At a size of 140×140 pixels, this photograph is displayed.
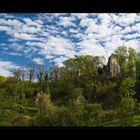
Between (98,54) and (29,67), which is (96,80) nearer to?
(98,54)

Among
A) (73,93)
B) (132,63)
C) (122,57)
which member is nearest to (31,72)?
(73,93)

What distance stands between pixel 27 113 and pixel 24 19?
1.08m

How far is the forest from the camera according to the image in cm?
336

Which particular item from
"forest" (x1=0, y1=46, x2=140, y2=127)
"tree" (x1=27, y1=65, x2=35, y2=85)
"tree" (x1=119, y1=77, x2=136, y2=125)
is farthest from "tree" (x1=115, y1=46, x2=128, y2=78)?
"tree" (x1=27, y1=65, x2=35, y2=85)

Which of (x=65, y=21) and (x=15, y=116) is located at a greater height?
(x=65, y=21)

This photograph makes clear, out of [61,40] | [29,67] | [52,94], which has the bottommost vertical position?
[52,94]

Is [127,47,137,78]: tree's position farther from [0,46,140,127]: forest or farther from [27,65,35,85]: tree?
[27,65,35,85]: tree

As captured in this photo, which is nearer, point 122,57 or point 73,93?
point 73,93

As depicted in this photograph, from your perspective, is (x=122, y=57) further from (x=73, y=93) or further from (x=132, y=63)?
(x=73, y=93)

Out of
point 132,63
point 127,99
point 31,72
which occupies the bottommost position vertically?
point 127,99

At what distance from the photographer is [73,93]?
3.43 m

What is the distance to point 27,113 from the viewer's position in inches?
134
